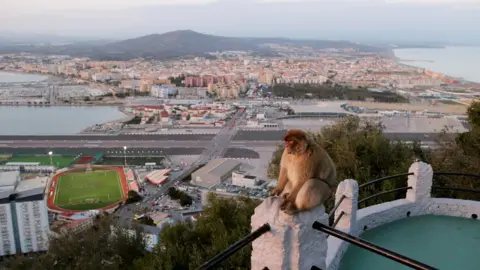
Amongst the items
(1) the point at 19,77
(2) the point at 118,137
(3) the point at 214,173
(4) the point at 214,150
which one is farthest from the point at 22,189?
(1) the point at 19,77

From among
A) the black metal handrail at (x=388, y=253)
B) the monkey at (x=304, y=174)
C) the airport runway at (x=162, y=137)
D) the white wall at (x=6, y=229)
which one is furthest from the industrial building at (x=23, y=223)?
the airport runway at (x=162, y=137)

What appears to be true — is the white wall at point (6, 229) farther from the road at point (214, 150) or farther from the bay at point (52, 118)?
the bay at point (52, 118)

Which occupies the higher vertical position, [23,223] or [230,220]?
[230,220]

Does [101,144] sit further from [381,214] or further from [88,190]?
[381,214]

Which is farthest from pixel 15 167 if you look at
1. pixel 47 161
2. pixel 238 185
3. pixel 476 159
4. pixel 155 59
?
pixel 155 59

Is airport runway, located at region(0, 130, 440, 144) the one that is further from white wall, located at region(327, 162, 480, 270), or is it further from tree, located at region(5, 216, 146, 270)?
white wall, located at region(327, 162, 480, 270)

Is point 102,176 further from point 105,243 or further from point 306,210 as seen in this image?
point 306,210
